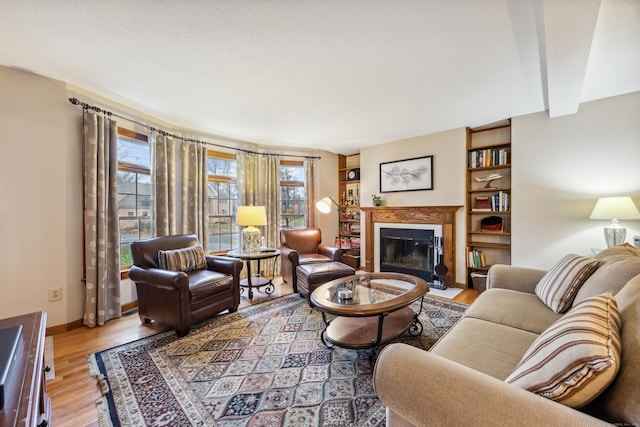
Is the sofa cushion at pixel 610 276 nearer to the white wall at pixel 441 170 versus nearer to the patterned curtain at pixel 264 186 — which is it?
the white wall at pixel 441 170

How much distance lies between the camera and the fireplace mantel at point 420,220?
3.93 metres

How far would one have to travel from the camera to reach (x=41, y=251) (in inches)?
96.2

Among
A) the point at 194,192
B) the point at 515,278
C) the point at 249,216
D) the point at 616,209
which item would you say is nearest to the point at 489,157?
the point at 616,209

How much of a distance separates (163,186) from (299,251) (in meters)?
2.08

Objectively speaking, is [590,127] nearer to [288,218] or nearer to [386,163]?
[386,163]

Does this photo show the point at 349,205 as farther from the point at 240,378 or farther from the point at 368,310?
the point at 240,378

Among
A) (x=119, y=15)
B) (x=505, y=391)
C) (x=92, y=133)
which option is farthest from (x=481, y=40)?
(x=92, y=133)

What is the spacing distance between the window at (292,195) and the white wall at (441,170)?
1430 millimetres

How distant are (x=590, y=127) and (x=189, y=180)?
4.96 meters

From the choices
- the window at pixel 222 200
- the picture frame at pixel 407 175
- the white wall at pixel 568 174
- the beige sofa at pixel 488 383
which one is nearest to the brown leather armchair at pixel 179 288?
the window at pixel 222 200

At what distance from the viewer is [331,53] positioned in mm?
2043

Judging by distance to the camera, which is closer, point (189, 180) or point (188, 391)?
point (188, 391)

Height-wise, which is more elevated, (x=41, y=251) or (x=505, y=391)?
(x=41, y=251)

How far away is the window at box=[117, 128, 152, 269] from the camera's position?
314 cm
